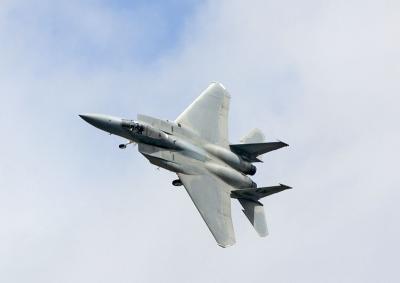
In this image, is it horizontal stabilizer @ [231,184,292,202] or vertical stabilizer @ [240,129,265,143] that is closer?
horizontal stabilizer @ [231,184,292,202]

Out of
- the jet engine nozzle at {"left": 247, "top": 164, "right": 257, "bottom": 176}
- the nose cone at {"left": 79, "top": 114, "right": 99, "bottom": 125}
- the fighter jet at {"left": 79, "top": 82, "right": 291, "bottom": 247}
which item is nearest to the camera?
the nose cone at {"left": 79, "top": 114, "right": 99, "bottom": 125}

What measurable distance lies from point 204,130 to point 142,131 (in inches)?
269

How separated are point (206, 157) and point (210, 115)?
5.32m

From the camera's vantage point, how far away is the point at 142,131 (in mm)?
73812

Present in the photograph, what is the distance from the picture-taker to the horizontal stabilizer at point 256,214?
76.1 metres

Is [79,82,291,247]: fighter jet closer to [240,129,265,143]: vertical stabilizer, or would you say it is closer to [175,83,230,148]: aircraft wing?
[175,83,230,148]: aircraft wing

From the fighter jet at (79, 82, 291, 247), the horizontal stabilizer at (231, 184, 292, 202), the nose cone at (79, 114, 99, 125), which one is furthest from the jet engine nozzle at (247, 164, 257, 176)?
the nose cone at (79, 114, 99, 125)

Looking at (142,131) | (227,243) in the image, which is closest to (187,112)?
(142,131)

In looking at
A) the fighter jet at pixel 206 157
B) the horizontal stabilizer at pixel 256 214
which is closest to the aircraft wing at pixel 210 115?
the fighter jet at pixel 206 157

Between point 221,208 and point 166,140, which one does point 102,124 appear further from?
point 221,208

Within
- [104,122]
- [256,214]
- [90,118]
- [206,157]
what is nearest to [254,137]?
[206,157]

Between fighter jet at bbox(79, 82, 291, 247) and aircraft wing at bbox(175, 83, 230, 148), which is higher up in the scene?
aircraft wing at bbox(175, 83, 230, 148)

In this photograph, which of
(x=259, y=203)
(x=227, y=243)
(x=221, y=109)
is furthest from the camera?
(x=221, y=109)

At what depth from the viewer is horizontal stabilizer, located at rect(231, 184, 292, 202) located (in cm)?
7562
